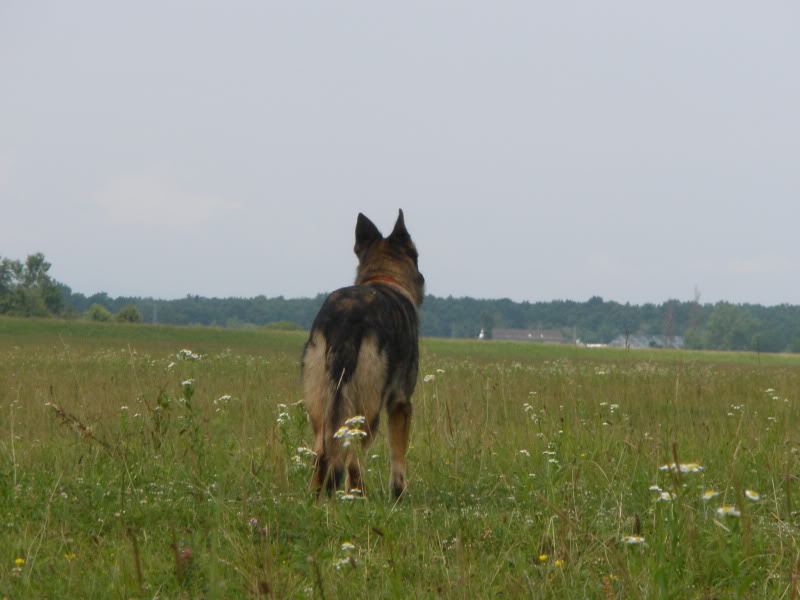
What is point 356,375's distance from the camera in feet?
16.3

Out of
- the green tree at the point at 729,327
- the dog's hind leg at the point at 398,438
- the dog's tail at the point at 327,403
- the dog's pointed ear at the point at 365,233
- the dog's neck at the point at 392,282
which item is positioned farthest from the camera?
the green tree at the point at 729,327

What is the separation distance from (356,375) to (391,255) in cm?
227

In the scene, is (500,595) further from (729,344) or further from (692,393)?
(729,344)

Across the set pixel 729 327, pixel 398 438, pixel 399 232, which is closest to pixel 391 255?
pixel 399 232

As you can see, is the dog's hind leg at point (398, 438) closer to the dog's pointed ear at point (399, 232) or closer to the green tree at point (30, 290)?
the dog's pointed ear at point (399, 232)

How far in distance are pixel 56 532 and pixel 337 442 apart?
1.50 meters

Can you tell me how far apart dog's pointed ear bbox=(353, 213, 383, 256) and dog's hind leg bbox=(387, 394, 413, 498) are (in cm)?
190

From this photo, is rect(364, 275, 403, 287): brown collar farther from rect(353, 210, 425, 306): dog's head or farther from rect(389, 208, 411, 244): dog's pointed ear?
rect(389, 208, 411, 244): dog's pointed ear

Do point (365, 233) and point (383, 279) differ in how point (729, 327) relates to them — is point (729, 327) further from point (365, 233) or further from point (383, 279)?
point (383, 279)

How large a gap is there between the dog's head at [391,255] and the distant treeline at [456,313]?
71753 millimetres

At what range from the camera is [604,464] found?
566 cm

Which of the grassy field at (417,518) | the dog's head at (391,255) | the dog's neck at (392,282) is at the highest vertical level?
the dog's head at (391,255)

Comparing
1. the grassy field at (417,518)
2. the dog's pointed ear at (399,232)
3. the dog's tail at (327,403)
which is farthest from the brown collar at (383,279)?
the dog's tail at (327,403)

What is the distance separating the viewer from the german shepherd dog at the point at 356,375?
4.84 metres
